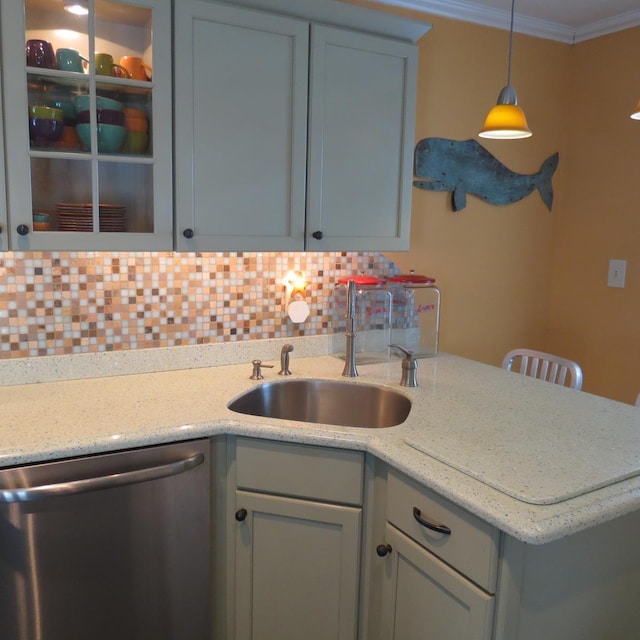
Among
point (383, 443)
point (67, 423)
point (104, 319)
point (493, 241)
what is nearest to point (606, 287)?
point (493, 241)

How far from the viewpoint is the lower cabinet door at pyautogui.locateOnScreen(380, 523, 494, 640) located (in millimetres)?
1254

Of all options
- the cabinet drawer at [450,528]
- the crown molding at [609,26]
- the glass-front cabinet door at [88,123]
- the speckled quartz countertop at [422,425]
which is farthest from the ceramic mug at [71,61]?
the crown molding at [609,26]

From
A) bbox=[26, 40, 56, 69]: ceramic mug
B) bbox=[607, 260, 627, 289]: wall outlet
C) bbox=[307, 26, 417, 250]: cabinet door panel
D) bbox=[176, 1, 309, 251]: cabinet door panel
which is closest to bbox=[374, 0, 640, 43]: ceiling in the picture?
bbox=[307, 26, 417, 250]: cabinet door panel

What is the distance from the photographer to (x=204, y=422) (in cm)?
161

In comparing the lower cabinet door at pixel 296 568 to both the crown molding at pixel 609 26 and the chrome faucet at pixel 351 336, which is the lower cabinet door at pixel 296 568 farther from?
the crown molding at pixel 609 26

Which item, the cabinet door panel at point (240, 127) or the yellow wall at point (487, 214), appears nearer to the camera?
the cabinet door panel at point (240, 127)

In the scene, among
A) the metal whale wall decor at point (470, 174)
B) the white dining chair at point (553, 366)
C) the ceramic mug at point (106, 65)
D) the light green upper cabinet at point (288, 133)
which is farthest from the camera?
Result: the metal whale wall decor at point (470, 174)

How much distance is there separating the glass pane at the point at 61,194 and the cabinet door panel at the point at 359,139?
2.24 feet

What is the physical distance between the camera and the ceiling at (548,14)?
244 centimetres

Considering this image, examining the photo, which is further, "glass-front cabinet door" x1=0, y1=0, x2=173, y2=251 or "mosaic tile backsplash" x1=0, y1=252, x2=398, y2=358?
"mosaic tile backsplash" x1=0, y1=252, x2=398, y2=358

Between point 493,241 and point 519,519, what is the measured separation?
184 centimetres

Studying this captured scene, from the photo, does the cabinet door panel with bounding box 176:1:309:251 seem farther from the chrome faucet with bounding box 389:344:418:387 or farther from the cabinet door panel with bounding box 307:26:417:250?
the chrome faucet with bounding box 389:344:418:387

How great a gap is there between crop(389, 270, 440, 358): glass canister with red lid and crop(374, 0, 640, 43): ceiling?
3.47 ft

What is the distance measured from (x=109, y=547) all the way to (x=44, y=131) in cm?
109
